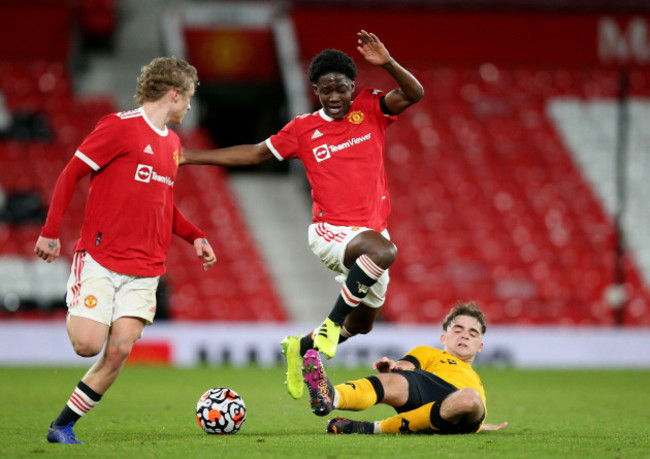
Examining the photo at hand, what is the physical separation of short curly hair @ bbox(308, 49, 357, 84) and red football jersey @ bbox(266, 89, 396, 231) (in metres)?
0.33

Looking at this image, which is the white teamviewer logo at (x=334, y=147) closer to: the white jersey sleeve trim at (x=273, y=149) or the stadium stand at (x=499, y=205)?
the white jersey sleeve trim at (x=273, y=149)

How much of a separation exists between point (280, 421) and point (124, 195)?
98.7 inches

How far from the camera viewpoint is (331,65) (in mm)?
6879

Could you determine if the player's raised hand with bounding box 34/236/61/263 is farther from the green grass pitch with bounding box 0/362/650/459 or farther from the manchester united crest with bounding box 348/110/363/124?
the manchester united crest with bounding box 348/110/363/124

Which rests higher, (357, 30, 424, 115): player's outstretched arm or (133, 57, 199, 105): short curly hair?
(357, 30, 424, 115): player's outstretched arm

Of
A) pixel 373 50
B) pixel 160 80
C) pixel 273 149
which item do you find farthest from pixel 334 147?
pixel 160 80

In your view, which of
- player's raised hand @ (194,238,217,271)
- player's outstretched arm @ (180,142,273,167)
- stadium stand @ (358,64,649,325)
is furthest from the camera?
stadium stand @ (358,64,649,325)

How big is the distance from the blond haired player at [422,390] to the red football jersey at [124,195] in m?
1.27

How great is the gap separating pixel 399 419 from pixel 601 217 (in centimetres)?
1529

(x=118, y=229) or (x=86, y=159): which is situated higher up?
(x=86, y=159)

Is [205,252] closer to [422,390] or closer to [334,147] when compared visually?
[334,147]

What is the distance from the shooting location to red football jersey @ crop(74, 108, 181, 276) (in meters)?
5.99

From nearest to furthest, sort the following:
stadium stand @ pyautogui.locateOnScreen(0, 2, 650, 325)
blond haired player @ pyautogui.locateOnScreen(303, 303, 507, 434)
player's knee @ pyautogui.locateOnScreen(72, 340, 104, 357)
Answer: player's knee @ pyautogui.locateOnScreen(72, 340, 104, 357) → blond haired player @ pyautogui.locateOnScreen(303, 303, 507, 434) → stadium stand @ pyautogui.locateOnScreen(0, 2, 650, 325)

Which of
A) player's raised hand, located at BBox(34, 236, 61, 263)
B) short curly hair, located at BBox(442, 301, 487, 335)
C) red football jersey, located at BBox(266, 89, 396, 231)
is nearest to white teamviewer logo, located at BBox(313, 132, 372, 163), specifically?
red football jersey, located at BBox(266, 89, 396, 231)
